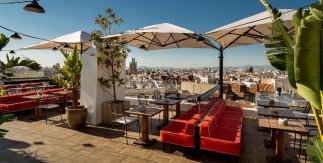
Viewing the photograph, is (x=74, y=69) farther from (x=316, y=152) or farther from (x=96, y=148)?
(x=316, y=152)

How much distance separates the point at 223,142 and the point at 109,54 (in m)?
4.63

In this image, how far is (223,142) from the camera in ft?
13.6

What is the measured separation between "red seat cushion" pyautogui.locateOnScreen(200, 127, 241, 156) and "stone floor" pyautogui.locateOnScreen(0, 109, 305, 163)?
0.23 m

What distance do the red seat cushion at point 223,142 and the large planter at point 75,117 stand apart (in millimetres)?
3884

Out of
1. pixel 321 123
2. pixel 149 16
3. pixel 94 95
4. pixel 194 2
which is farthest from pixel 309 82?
pixel 149 16

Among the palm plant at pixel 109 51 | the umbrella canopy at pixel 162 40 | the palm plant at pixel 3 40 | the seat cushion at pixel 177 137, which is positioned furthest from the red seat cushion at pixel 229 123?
the palm plant at pixel 3 40

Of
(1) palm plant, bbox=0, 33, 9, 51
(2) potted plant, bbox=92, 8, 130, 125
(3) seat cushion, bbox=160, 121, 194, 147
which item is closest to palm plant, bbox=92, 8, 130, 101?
(2) potted plant, bbox=92, 8, 130, 125

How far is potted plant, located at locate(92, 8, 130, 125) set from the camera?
681cm

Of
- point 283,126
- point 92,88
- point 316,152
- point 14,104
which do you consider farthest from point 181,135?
point 14,104

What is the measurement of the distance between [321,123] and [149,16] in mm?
15263

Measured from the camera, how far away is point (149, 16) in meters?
15.9

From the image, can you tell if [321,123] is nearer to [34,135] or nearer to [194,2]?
[34,135]

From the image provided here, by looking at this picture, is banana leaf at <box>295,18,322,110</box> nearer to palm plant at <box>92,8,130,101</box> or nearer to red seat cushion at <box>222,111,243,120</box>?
red seat cushion at <box>222,111,243,120</box>

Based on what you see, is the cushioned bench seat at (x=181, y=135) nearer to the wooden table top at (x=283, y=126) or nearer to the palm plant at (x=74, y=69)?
the wooden table top at (x=283, y=126)
